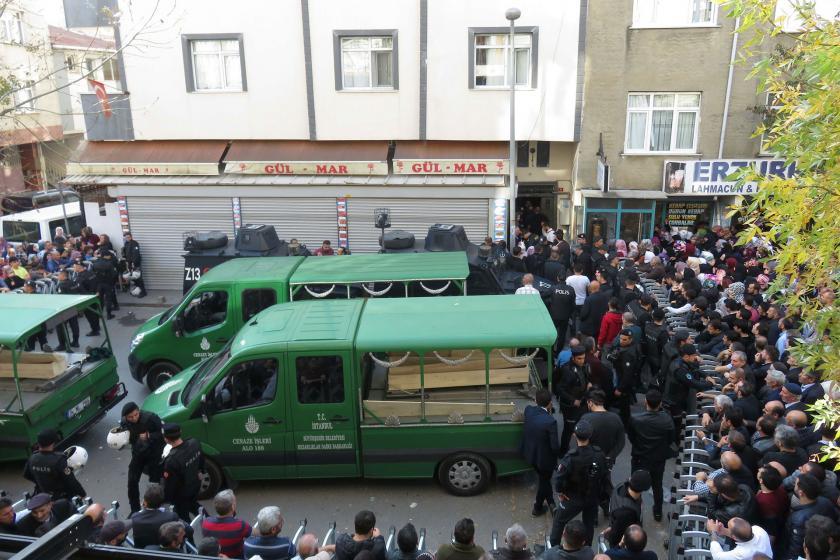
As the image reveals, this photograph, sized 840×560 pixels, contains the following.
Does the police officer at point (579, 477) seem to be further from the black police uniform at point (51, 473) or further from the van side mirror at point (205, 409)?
the black police uniform at point (51, 473)

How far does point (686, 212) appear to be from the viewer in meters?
16.7

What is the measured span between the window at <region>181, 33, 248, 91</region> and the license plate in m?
10.4

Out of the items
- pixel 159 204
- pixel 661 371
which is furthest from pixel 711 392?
pixel 159 204

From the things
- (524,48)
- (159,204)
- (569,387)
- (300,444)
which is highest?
(524,48)

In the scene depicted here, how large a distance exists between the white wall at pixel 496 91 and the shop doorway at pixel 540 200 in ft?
8.02

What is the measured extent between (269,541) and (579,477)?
2852mm

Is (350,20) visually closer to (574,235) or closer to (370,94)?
(370,94)

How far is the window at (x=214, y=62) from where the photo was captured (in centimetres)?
1683

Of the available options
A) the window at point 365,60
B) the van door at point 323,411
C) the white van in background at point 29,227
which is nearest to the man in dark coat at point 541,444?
the van door at point 323,411

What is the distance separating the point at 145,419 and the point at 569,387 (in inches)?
188

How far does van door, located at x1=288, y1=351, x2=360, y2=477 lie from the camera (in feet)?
24.2

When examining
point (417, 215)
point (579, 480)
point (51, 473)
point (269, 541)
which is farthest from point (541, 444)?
point (417, 215)

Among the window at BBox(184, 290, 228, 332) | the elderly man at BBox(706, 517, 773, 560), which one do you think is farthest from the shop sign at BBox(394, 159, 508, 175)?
the elderly man at BBox(706, 517, 773, 560)

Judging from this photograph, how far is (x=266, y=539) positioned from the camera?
535 centimetres
